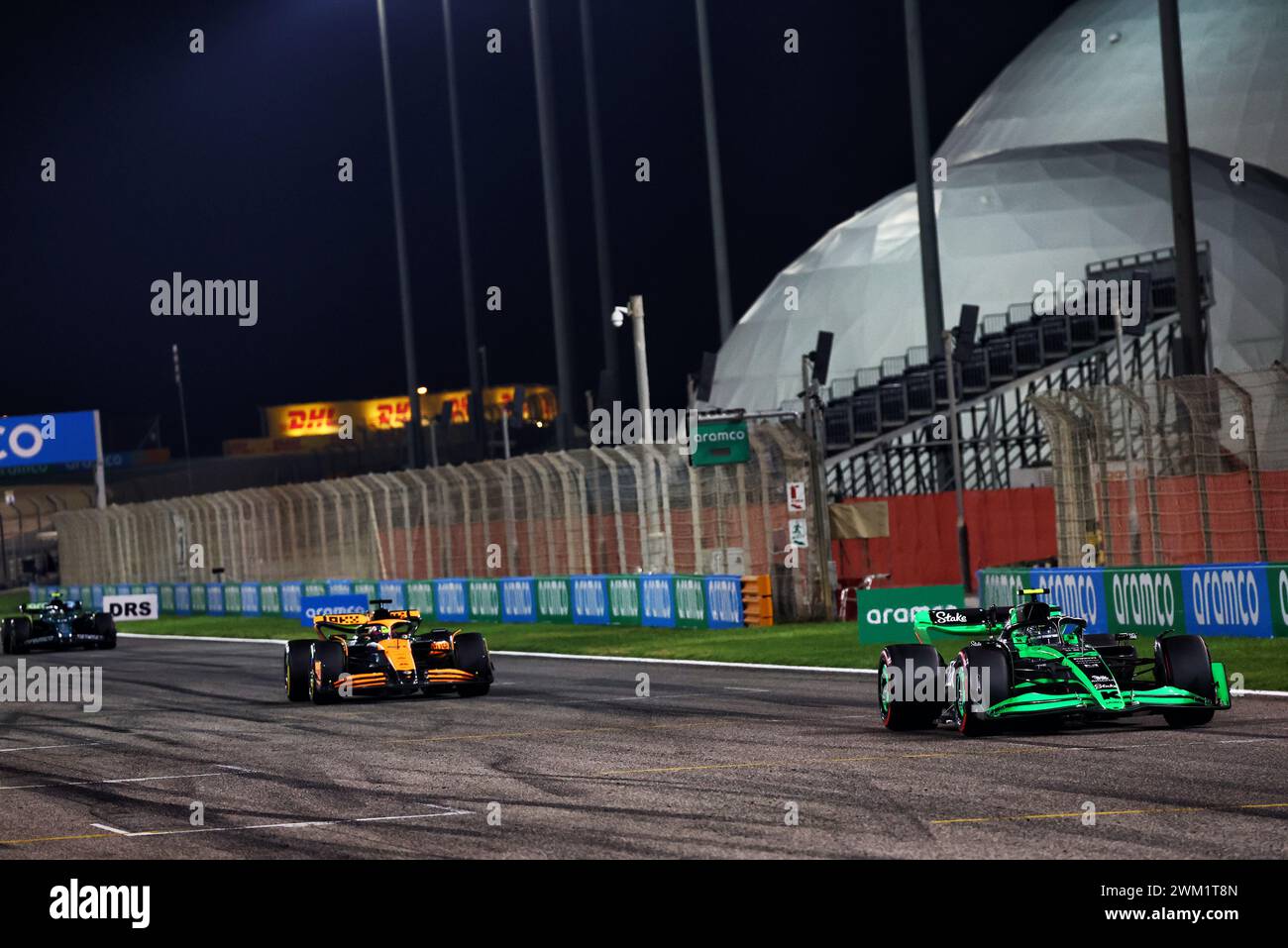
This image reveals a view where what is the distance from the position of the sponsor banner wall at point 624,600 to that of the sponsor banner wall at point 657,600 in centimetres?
20

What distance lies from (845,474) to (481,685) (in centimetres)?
4111

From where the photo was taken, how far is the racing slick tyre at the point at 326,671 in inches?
842

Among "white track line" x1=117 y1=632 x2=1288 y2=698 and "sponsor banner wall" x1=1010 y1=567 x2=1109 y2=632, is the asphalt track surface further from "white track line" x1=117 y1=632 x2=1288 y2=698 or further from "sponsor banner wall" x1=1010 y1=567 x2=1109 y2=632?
"sponsor banner wall" x1=1010 y1=567 x2=1109 y2=632

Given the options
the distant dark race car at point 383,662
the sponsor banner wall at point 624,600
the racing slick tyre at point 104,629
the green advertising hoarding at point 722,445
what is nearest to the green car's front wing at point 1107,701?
the distant dark race car at point 383,662

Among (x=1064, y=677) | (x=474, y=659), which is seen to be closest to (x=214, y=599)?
(x=474, y=659)

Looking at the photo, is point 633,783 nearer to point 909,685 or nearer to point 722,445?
point 909,685

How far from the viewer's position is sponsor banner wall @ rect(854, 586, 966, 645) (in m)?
25.1

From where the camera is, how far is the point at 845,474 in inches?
2438

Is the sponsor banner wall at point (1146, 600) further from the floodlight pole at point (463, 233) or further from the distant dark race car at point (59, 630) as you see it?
the floodlight pole at point (463, 233)

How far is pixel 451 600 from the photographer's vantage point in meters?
42.2

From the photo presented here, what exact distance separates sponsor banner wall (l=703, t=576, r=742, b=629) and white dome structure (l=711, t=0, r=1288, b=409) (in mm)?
30284

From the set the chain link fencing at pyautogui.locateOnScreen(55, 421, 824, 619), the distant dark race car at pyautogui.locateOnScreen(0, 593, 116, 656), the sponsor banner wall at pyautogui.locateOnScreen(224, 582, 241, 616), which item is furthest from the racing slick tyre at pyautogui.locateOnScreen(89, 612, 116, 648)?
the sponsor banner wall at pyautogui.locateOnScreen(224, 582, 241, 616)
